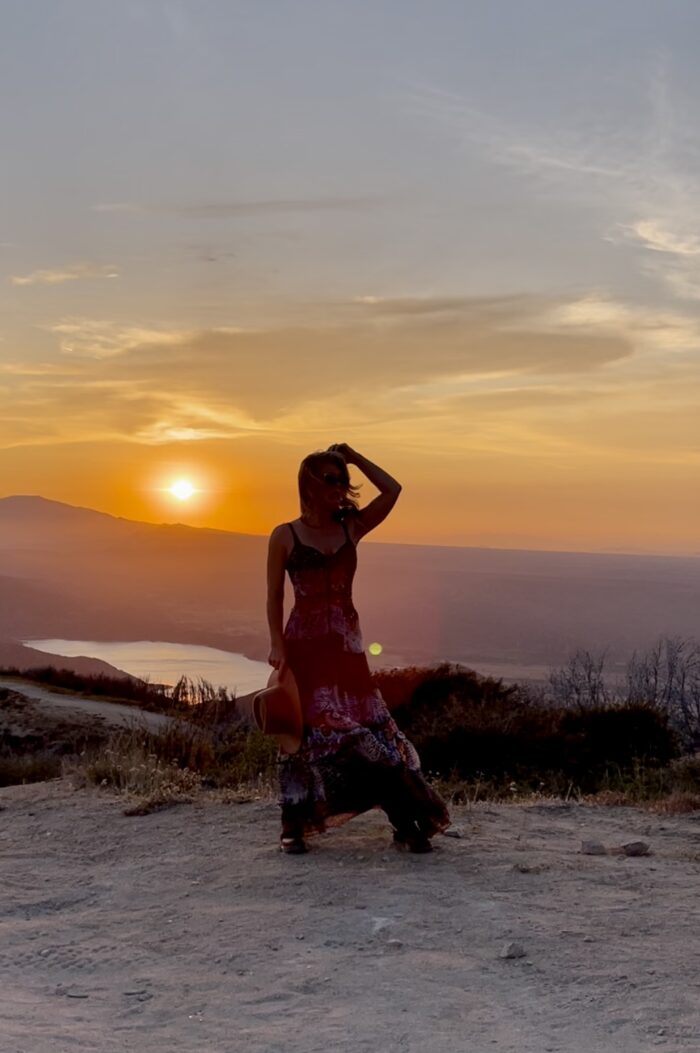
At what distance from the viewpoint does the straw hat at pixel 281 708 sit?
6.87 metres

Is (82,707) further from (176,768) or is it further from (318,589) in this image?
(318,589)

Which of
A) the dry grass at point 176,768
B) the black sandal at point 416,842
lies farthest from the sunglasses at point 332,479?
the dry grass at point 176,768

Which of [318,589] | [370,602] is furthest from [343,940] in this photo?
[370,602]

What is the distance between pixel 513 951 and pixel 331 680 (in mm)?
2126

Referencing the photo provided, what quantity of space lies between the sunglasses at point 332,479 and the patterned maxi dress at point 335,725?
262 millimetres

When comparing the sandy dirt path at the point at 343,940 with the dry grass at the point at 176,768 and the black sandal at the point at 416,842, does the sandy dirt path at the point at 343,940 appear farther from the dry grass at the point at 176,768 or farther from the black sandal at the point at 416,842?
the dry grass at the point at 176,768

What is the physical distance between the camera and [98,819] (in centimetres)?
852

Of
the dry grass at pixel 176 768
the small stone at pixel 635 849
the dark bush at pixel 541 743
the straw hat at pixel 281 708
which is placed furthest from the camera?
the dark bush at pixel 541 743

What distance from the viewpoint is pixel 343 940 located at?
18.4 ft

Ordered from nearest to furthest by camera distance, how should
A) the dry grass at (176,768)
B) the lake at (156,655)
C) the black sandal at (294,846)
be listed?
the black sandal at (294,846)
the dry grass at (176,768)
the lake at (156,655)

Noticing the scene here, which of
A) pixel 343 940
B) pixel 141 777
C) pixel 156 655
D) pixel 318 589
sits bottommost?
pixel 343 940

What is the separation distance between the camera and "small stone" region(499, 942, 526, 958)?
5309 millimetres

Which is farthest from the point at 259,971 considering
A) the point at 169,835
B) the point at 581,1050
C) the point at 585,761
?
the point at 585,761

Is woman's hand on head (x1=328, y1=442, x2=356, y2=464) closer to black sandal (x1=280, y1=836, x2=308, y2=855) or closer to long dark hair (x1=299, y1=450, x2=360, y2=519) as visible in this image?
long dark hair (x1=299, y1=450, x2=360, y2=519)
